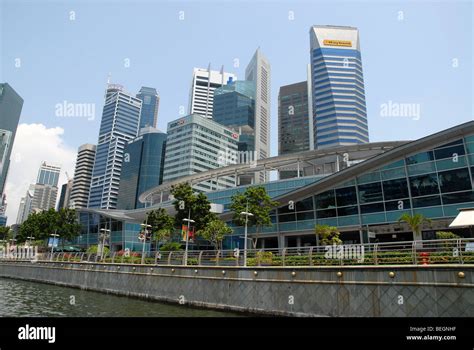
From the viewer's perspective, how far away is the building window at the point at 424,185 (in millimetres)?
30564

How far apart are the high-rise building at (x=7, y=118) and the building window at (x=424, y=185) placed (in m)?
172

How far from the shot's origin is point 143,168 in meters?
193

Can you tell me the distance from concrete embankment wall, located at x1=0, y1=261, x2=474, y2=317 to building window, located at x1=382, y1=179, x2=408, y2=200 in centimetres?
1769

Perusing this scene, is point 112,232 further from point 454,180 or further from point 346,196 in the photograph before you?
point 454,180

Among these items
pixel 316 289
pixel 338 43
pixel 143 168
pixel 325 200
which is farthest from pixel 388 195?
pixel 338 43

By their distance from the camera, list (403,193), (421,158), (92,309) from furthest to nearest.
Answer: (403,193) → (421,158) → (92,309)

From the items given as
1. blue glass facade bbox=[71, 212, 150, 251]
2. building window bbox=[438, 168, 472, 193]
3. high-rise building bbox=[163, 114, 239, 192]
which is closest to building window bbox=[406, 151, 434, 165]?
building window bbox=[438, 168, 472, 193]

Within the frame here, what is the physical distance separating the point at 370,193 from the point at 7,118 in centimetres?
19923

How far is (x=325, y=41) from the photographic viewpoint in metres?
192

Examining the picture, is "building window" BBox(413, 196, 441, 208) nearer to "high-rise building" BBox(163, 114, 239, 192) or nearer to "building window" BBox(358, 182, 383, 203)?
"building window" BBox(358, 182, 383, 203)

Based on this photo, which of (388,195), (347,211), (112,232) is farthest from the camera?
(112,232)

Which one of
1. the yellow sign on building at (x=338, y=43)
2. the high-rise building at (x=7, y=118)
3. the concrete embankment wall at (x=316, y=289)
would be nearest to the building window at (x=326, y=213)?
the concrete embankment wall at (x=316, y=289)
